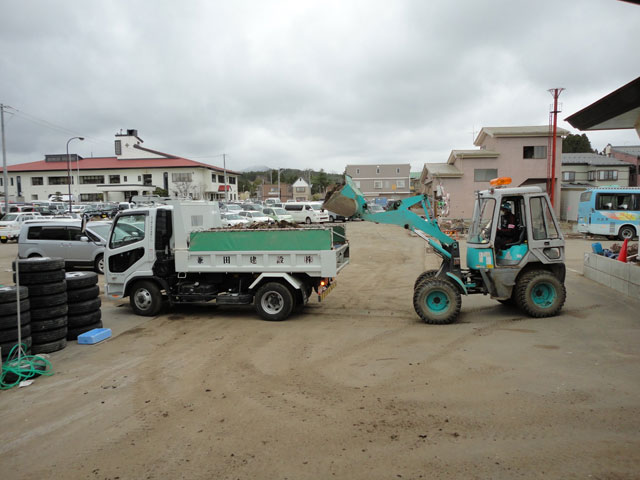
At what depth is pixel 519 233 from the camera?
8430mm

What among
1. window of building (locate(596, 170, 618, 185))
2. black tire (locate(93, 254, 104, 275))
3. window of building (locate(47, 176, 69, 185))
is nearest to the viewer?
black tire (locate(93, 254, 104, 275))

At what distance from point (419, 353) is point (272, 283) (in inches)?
131

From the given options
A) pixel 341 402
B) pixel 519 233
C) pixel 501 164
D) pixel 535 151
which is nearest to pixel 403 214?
pixel 519 233

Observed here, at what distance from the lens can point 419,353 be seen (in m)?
6.70

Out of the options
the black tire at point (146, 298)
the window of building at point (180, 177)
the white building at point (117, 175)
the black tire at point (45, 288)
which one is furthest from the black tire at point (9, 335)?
the white building at point (117, 175)

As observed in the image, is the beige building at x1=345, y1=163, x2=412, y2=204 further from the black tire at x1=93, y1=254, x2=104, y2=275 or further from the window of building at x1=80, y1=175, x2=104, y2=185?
the black tire at x1=93, y1=254, x2=104, y2=275

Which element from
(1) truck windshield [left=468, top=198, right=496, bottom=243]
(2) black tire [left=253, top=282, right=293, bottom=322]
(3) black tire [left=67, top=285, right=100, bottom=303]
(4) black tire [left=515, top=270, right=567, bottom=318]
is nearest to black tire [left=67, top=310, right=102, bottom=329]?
(3) black tire [left=67, top=285, right=100, bottom=303]

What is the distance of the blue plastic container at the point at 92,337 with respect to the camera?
768 cm

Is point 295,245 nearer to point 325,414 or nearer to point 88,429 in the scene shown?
point 325,414

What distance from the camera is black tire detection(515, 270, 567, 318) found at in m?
8.27

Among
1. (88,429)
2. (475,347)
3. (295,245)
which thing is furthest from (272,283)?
(88,429)

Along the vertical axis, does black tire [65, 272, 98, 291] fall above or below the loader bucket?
below

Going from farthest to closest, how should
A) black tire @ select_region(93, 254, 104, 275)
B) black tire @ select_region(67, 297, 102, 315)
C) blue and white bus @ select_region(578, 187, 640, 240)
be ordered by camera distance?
blue and white bus @ select_region(578, 187, 640, 240) < black tire @ select_region(93, 254, 104, 275) < black tire @ select_region(67, 297, 102, 315)

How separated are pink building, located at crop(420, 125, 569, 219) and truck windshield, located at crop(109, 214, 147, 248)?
100 ft
